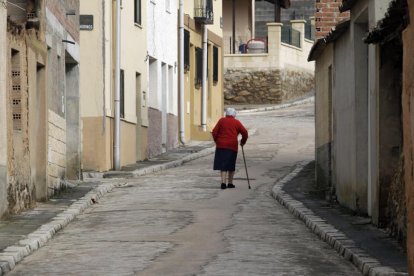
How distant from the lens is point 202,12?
45188 millimetres

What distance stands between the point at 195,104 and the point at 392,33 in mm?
30099

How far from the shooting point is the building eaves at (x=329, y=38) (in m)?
20.2

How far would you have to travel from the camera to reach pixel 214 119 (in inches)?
1924

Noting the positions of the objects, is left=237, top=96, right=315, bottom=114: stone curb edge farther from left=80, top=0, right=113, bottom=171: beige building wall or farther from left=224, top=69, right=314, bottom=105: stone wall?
left=80, top=0, right=113, bottom=171: beige building wall

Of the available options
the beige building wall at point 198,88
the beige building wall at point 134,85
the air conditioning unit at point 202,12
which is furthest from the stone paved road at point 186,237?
the air conditioning unit at point 202,12

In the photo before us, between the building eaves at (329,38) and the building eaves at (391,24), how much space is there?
3.63 meters

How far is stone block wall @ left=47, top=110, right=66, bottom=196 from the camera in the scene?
23.0 m

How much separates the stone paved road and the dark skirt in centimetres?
45

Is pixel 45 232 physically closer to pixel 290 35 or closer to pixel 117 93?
pixel 117 93

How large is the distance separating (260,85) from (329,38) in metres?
37.9

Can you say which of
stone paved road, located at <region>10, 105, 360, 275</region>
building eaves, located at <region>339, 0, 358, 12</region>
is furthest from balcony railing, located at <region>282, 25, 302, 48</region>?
building eaves, located at <region>339, 0, 358, 12</region>

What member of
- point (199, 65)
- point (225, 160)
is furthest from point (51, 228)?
point (199, 65)

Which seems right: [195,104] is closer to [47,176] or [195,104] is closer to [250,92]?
[250,92]

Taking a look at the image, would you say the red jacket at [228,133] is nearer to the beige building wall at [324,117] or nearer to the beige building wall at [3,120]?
the beige building wall at [324,117]
